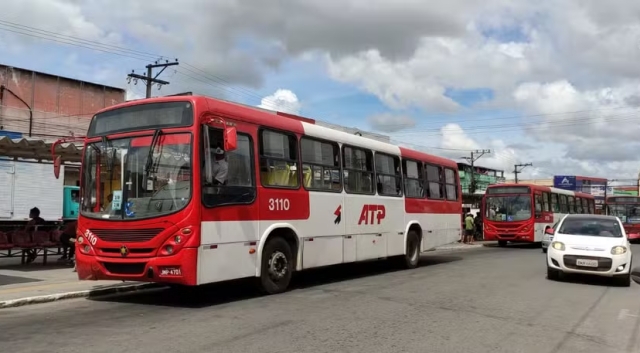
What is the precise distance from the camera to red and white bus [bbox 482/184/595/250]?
2681cm

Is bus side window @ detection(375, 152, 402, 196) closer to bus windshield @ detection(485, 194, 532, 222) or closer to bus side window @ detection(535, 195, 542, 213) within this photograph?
bus windshield @ detection(485, 194, 532, 222)

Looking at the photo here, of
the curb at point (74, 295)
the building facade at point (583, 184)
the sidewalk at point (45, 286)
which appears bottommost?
the curb at point (74, 295)

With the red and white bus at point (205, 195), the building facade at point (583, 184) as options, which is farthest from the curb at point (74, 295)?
the building facade at point (583, 184)

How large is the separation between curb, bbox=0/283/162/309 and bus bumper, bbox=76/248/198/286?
1.01 meters

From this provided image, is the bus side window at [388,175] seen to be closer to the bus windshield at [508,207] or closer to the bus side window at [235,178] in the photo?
the bus side window at [235,178]

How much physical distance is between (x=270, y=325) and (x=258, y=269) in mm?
2290

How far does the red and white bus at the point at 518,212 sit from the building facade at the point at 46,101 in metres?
27.4

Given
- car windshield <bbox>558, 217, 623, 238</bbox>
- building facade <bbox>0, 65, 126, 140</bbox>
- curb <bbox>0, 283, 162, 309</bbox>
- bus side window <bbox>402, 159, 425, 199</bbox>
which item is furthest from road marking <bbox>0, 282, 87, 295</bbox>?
building facade <bbox>0, 65, 126, 140</bbox>

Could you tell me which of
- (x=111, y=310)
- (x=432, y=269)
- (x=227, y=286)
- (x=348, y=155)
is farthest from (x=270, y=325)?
(x=432, y=269)

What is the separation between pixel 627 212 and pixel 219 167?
35.5 m

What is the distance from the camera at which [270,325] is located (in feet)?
23.9

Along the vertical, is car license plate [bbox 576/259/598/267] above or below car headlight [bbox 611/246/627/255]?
below

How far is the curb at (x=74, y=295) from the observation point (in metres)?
8.58

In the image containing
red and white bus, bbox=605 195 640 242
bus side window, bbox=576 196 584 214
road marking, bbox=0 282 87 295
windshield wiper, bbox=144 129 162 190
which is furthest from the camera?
red and white bus, bbox=605 195 640 242
